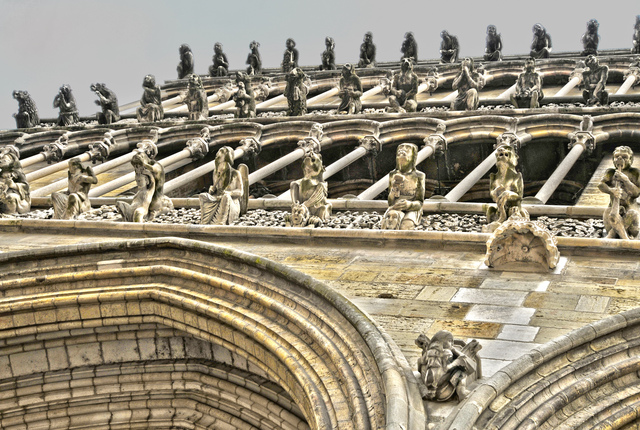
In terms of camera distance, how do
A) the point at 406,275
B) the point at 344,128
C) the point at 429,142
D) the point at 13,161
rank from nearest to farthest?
the point at 406,275 < the point at 13,161 < the point at 429,142 < the point at 344,128

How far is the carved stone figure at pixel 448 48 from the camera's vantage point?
37.2 m

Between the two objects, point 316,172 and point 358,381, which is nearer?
point 358,381

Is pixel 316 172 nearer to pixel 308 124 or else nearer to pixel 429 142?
pixel 429 142

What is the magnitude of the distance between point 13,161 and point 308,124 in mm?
8687

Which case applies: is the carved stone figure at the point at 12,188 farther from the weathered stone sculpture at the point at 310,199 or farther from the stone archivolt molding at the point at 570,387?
the stone archivolt molding at the point at 570,387

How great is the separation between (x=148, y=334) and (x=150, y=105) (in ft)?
54.5

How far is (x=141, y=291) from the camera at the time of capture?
15062 millimetres

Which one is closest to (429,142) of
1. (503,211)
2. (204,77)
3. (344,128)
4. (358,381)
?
(344,128)

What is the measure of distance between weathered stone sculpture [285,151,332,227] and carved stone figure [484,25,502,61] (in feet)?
66.4

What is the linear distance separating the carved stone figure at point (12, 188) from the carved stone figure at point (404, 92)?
421 inches

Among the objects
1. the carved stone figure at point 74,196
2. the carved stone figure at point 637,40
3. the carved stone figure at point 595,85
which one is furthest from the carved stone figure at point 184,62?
the carved stone figure at point 74,196

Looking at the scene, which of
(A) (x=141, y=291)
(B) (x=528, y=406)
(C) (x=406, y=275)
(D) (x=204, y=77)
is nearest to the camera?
(B) (x=528, y=406)

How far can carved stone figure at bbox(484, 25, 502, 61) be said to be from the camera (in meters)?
36.5

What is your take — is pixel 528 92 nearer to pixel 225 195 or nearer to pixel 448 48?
pixel 225 195
